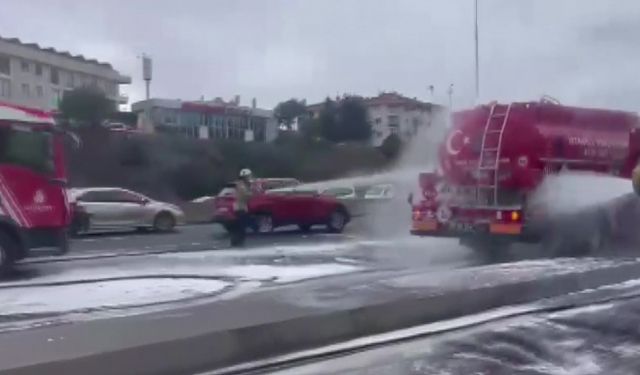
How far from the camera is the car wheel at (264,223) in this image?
2533cm

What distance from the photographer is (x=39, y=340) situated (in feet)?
23.9

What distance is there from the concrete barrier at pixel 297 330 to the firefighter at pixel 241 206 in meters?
9.43

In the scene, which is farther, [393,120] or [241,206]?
[393,120]

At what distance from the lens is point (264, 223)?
83.6ft

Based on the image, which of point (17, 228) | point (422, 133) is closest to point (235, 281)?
point (17, 228)

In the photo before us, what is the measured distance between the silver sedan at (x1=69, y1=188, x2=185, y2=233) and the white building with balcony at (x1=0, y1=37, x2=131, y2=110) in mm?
2546

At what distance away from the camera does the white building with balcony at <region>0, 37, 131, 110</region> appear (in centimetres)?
2407

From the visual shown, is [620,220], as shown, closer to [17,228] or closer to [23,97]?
[17,228]

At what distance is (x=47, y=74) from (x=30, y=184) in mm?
11632

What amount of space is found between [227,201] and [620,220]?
31.9 feet

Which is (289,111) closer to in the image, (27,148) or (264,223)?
(264,223)

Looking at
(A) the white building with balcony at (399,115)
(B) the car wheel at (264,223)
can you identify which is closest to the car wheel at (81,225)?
(B) the car wheel at (264,223)

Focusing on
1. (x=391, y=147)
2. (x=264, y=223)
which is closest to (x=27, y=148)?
(x=391, y=147)

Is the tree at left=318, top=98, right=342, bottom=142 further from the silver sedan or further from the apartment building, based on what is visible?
the silver sedan
